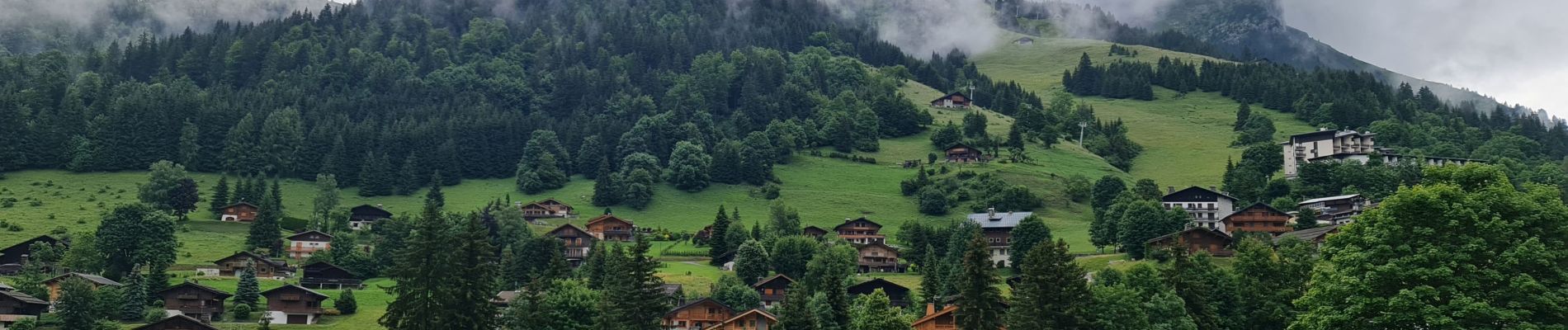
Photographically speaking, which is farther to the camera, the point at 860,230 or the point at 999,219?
the point at 860,230

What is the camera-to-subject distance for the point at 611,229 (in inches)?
5851

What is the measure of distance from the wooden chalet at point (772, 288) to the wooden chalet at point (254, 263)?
43290 millimetres

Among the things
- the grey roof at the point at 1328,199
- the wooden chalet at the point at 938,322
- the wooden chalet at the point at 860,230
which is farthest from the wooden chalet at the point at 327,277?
the grey roof at the point at 1328,199

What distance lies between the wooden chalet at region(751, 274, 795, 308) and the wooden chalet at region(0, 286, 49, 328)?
5171 cm

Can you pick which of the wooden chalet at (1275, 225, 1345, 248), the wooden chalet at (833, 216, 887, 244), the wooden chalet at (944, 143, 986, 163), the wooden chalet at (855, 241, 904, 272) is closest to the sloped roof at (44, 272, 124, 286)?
the wooden chalet at (855, 241, 904, 272)

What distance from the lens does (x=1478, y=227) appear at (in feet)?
124

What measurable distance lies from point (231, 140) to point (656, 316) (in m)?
120

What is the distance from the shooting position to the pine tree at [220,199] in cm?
15250

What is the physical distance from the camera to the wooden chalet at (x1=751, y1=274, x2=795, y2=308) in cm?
11100

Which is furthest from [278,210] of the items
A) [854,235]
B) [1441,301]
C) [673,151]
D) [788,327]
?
[1441,301]

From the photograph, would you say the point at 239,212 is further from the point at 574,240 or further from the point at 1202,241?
the point at 1202,241

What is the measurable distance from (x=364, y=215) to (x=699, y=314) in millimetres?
73261

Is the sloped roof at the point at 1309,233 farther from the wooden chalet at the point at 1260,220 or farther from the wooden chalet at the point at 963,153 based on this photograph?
the wooden chalet at the point at 963,153

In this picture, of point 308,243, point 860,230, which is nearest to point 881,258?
point 860,230
